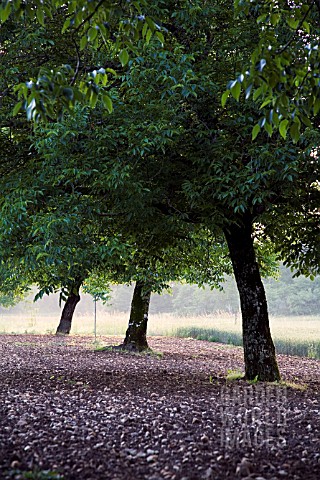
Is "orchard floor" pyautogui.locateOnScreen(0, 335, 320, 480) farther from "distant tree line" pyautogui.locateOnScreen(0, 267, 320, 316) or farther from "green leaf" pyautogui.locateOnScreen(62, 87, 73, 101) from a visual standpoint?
"distant tree line" pyautogui.locateOnScreen(0, 267, 320, 316)

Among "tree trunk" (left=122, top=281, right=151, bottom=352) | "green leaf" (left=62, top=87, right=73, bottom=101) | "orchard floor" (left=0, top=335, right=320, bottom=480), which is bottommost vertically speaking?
"orchard floor" (left=0, top=335, right=320, bottom=480)

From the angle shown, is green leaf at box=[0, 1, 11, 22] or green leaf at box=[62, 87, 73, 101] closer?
green leaf at box=[62, 87, 73, 101]

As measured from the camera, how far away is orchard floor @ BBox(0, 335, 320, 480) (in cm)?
398

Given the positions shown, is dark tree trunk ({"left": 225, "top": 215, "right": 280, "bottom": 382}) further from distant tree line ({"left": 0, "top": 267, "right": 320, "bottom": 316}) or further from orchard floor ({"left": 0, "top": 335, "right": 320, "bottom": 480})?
distant tree line ({"left": 0, "top": 267, "right": 320, "bottom": 316})

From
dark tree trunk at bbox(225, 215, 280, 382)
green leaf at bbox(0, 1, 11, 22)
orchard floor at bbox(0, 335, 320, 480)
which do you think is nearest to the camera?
green leaf at bbox(0, 1, 11, 22)

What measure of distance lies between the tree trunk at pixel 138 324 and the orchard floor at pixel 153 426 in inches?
190

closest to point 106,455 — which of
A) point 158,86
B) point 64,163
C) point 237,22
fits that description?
point 64,163

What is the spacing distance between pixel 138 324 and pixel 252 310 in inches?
271

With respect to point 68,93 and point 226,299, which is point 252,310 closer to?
point 68,93

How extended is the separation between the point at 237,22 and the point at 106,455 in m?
6.31

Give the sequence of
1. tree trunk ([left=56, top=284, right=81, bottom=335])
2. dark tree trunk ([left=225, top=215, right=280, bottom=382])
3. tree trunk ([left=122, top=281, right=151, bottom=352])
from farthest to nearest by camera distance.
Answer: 1. tree trunk ([left=56, top=284, right=81, bottom=335])
2. tree trunk ([left=122, top=281, right=151, bottom=352])
3. dark tree trunk ([left=225, top=215, right=280, bottom=382])

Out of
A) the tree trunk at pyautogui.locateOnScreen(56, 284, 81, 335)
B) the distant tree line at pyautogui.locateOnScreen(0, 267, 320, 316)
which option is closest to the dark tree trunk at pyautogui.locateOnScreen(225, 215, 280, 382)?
the tree trunk at pyautogui.locateOnScreen(56, 284, 81, 335)

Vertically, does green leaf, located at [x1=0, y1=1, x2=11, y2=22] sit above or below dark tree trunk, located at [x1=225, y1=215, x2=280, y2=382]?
above

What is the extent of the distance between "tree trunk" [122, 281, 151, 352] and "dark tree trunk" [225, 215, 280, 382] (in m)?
6.27
